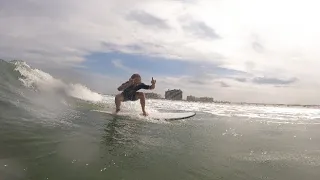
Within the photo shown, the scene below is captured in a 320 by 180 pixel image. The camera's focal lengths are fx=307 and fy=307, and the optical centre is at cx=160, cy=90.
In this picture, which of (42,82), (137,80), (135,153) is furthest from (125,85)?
(135,153)

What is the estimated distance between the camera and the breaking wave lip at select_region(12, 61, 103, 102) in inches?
652

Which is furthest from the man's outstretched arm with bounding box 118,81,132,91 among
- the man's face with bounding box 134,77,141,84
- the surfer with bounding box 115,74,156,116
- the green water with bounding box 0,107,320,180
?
the green water with bounding box 0,107,320,180

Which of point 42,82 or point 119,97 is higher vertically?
point 42,82

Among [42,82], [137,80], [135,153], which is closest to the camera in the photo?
[135,153]

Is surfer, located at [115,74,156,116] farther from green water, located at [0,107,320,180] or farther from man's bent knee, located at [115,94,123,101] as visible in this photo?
green water, located at [0,107,320,180]

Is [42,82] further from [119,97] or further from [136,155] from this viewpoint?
[136,155]

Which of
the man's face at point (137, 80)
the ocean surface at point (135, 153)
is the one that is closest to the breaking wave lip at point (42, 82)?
the man's face at point (137, 80)

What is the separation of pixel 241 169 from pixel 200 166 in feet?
2.72

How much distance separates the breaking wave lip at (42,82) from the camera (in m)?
16.6

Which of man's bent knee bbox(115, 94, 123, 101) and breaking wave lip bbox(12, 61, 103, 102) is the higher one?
breaking wave lip bbox(12, 61, 103, 102)

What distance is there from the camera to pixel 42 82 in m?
18.6

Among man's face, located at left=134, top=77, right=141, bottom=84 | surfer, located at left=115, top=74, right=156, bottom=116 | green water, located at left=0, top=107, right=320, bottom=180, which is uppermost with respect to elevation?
man's face, located at left=134, top=77, right=141, bottom=84

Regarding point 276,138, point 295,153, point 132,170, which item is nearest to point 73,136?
point 132,170

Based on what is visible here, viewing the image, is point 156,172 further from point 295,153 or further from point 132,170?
point 295,153
